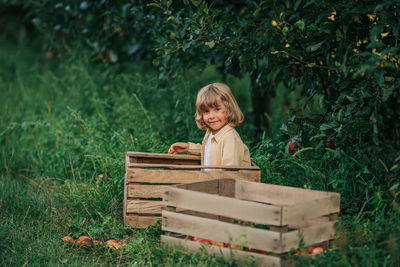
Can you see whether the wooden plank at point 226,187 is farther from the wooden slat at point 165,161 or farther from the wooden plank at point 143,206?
the wooden slat at point 165,161

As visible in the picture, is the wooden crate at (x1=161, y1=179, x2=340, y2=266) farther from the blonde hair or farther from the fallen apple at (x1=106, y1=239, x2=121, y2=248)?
the blonde hair

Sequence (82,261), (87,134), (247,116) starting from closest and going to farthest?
(82,261) → (87,134) → (247,116)

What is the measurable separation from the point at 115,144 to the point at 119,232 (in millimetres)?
1492

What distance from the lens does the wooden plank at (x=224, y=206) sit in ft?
7.58

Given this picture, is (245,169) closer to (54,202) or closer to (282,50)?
(282,50)

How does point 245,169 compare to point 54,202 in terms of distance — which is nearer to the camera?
point 245,169

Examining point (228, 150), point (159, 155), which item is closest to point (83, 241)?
point (159, 155)

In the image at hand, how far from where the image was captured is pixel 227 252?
2.46m

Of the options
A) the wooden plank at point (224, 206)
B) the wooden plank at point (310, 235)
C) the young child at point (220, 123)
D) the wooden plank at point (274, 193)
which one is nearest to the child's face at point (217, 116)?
the young child at point (220, 123)

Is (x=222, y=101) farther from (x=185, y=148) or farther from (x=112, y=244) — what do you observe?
(x=112, y=244)

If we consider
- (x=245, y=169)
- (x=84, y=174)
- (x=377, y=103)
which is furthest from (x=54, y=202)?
(x=377, y=103)

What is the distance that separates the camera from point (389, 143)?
285cm

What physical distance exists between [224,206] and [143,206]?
2.79 feet

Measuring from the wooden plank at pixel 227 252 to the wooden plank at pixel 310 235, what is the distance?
94 millimetres
